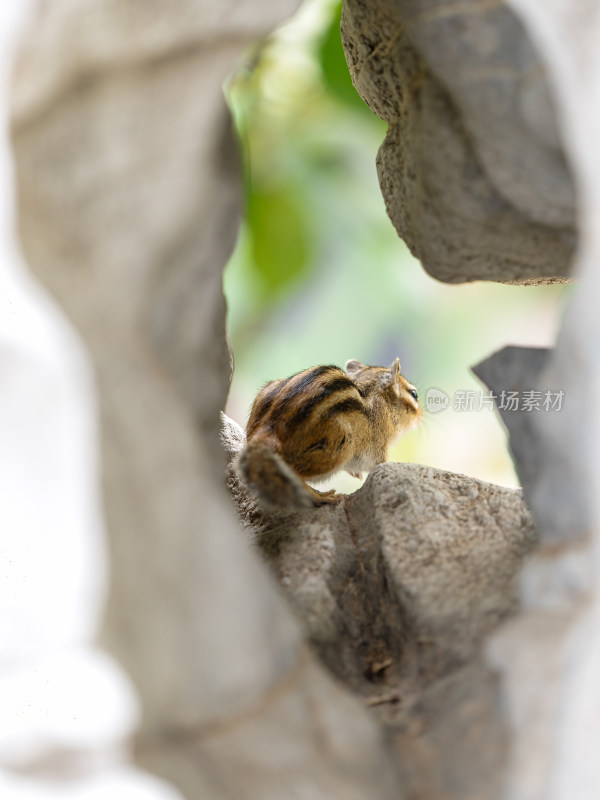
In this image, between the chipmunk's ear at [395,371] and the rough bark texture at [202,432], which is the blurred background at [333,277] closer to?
the chipmunk's ear at [395,371]

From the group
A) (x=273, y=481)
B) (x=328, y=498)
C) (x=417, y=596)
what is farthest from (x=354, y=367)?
(x=417, y=596)

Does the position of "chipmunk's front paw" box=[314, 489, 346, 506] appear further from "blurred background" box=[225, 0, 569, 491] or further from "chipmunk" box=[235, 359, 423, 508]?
"blurred background" box=[225, 0, 569, 491]

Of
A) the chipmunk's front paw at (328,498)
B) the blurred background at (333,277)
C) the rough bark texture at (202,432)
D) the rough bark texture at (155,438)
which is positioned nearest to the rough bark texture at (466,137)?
the rough bark texture at (202,432)

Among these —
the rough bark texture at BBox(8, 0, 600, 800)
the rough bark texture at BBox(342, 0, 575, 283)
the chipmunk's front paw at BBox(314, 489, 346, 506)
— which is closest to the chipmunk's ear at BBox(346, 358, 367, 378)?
the chipmunk's front paw at BBox(314, 489, 346, 506)

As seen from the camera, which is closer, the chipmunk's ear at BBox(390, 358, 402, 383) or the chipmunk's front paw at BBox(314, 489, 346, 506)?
the chipmunk's front paw at BBox(314, 489, 346, 506)

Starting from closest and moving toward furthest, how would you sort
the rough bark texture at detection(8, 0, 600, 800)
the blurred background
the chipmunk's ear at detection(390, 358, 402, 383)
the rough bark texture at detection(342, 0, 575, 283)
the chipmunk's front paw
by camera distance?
the rough bark texture at detection(8, 0, 600, 800)
the rough bark texture at detection(342, 0, 575, 283)
the chipmunk's front paw
the chipmunk's ear at detection(390, 358, 402, 383)
the blurred background

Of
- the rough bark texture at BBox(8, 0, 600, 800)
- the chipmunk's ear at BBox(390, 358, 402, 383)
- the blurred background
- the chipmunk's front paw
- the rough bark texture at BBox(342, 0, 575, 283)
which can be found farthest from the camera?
the blurred background
